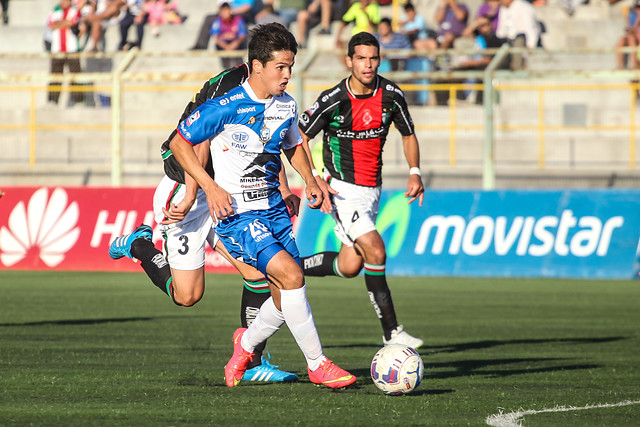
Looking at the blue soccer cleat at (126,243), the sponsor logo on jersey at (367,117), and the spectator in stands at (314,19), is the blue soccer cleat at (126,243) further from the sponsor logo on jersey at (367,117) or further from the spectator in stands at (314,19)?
the spectator in stands at (314,19)

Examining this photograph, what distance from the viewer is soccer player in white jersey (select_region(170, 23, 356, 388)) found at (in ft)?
22.2

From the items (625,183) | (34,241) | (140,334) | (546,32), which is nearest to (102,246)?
(34,241)

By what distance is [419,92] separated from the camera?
20281 millimetres

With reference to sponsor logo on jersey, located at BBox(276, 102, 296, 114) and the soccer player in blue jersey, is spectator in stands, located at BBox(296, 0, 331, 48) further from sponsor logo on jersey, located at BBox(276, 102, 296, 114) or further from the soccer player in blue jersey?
sponsor logo on jersey, located at BBox(276, 102, 296, 114)

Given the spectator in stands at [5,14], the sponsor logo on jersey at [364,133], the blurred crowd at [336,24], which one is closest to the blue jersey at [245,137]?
the sponsor logo on jersey at [364,133]

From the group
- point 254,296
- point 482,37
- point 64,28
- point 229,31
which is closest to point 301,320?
point 254,296

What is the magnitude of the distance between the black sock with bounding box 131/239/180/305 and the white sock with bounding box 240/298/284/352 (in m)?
1.14

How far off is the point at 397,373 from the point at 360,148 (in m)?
3.37

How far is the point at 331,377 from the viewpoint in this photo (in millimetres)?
6812

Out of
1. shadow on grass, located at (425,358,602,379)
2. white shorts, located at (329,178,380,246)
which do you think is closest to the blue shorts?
shadow on grass, located at (425,358,602,379)

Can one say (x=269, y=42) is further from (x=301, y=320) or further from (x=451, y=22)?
(x=451, y=22)

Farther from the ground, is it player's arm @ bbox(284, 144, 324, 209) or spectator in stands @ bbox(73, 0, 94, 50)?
player's arm @ bbox(284, 144, 324, 209)

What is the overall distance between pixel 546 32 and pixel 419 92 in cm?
529

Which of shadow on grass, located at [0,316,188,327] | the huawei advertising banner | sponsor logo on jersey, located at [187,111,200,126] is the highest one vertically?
sponsor logo on jersey, located at [187,111,200,126]
